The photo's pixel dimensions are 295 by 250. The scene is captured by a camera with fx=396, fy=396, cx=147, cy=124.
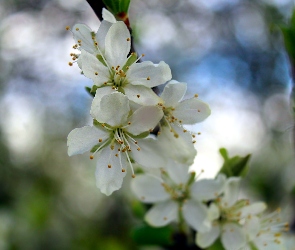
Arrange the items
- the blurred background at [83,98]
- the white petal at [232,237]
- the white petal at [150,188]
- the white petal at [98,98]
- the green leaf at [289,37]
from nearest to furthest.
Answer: the white petal at [98,98] < the white petal at [232,237] < the green leaf at [289,37] < the white petal at [150,188] < the blurred background at [83,98]

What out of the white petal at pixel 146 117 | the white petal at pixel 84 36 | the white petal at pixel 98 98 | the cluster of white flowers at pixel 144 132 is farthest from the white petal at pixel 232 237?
the white petal at pixel 84 36

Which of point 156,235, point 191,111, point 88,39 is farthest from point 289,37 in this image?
point 156,235

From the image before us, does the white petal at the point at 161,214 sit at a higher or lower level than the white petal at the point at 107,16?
lower

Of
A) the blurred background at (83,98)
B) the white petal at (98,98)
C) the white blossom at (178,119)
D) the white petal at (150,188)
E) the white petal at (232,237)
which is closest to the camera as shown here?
the white petal at (98,98)

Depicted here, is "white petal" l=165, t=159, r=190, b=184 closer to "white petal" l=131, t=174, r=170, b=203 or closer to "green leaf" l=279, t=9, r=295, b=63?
"white petal" l=131, t=174, r=170, b=203

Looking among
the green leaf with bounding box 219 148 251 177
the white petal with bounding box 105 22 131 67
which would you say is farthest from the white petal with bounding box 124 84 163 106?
the green leaf with bounding box 219 148 251 177

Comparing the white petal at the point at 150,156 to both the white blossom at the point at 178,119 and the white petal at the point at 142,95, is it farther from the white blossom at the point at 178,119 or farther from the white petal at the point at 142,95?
the white petal at the point at 142,95

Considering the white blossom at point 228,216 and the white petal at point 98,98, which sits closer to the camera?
the white petal at point 98,98
